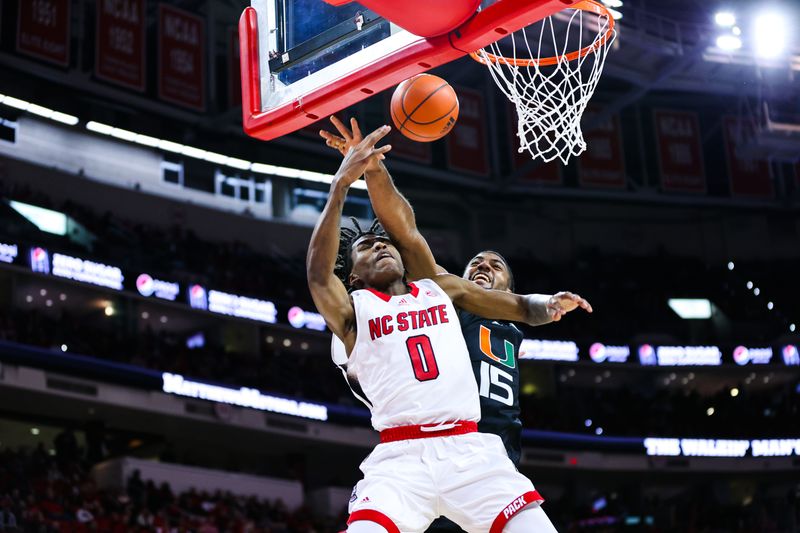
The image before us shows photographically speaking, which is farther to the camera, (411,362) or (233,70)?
(233,70)

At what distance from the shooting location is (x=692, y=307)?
99.2 feet

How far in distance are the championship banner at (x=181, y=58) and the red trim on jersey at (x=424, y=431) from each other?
19.3 metres

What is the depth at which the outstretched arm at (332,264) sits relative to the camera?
5.00 meters

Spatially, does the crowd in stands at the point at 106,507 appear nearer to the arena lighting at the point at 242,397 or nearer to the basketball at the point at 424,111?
Result: the arena lighting at the point at 242,397

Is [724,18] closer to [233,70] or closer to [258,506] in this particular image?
[233,70]

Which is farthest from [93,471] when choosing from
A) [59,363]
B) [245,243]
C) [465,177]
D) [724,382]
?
[724,382]

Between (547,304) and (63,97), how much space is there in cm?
2131

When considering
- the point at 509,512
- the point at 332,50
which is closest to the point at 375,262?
the point at 509,512

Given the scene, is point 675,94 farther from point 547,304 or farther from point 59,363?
point 547,304

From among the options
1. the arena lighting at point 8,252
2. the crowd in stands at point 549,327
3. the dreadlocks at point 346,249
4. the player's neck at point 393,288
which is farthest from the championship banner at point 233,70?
the player's neck at point 393,288

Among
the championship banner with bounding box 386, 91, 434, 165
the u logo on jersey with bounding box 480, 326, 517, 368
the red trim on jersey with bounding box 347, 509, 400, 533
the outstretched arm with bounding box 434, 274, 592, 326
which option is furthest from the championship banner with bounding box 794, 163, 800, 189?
the red trim on jersey with bounding box 347, 509, 400, 533

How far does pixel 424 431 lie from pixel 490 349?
4.14 ft

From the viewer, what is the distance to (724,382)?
30.5 meters

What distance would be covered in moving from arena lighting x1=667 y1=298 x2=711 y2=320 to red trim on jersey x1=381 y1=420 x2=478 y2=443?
86.1ft
